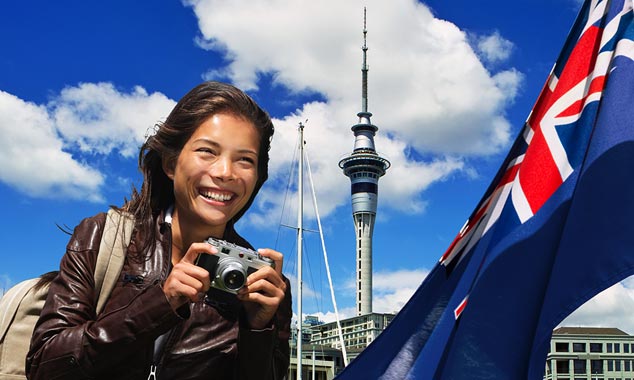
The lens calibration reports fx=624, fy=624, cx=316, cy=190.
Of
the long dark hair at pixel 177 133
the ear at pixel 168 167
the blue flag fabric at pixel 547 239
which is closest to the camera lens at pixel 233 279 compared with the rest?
the long dark hair at pixel 177 133

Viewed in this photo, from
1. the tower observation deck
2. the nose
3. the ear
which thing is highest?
the tower observation deck

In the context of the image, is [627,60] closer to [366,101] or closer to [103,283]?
[103,283]

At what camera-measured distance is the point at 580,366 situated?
81938 mm

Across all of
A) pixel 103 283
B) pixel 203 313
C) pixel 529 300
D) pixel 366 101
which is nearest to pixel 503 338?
pixel 529 300

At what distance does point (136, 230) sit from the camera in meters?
2.33

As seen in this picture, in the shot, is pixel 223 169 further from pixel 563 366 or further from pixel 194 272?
pixel 563 366

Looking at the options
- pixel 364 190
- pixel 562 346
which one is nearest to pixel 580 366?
pixel 562 346

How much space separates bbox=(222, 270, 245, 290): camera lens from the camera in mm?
1990

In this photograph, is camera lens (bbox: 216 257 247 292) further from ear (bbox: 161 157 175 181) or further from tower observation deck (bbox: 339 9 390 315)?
tower observation deck (bbox: 339 9 390 315)

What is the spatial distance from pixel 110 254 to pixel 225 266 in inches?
19.1

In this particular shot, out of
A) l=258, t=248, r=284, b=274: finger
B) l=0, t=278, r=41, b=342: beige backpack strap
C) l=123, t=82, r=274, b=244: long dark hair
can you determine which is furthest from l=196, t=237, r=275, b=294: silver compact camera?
l=0, t=278, r=41, b=342: beige backpack strap

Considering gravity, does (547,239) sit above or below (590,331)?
below

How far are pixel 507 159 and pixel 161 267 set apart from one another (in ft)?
11.9

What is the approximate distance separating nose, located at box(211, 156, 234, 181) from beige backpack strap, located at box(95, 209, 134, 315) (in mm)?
380
